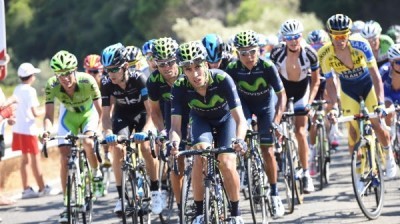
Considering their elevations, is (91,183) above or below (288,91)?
below

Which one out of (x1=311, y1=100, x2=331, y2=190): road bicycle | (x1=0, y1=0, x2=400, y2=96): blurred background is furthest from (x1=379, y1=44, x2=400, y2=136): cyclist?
(x1=0, y1=0, x2=400, y2=96): blurred background

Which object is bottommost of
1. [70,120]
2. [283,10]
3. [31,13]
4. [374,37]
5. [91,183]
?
[91,183]

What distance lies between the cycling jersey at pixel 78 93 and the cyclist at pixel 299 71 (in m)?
2.61

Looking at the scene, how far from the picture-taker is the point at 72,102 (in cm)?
1225

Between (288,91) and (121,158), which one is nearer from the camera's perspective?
(121,158)

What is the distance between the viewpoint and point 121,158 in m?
11.3

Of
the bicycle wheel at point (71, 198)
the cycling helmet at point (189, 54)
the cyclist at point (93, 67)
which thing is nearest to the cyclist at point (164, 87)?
the bicycle wheel at point (71, 198)

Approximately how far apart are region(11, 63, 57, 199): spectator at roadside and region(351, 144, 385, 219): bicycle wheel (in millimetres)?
6382

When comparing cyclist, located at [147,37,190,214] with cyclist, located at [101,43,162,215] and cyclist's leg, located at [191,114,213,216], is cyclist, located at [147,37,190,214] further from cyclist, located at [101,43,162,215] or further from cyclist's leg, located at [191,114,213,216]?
cyclist's leg, located at [191,114,213,216]

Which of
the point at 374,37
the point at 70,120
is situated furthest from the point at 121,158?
the point at 374,37

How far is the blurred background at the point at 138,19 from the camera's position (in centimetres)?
4286

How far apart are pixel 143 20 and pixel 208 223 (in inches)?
1713

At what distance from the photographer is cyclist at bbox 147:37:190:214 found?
1082 cm

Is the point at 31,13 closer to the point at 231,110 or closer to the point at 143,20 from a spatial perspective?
the point at 143,20
